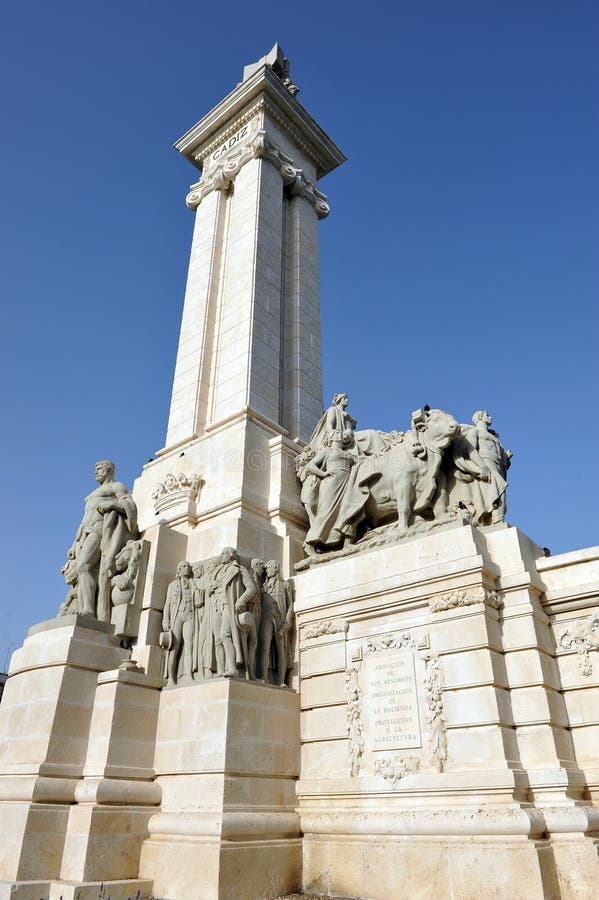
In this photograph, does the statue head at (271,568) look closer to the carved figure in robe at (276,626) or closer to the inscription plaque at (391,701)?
the carved figure in robe at (276,626)

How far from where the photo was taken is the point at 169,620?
468 inches

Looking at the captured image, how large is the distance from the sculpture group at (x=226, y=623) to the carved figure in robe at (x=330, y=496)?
162cm

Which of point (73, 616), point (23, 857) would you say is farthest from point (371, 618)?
point (23, 857)

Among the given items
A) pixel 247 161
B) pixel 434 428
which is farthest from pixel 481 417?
pixel 247 161

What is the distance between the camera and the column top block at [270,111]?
73.4 ft

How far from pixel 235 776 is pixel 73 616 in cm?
372

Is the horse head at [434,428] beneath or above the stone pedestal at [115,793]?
above

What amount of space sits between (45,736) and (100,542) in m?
3.57

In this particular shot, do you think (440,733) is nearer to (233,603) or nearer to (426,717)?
(426,717)

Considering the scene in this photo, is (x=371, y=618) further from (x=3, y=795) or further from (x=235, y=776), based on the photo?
(x=3, y=795)

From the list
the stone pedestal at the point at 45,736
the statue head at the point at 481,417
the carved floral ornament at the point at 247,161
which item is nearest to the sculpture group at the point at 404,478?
the statue head at the point at 481,417

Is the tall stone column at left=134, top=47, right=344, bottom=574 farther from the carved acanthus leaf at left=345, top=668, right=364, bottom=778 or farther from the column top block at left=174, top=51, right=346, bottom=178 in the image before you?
the carved acanthus leaf at left=345, top=668, right=364, bottom=778

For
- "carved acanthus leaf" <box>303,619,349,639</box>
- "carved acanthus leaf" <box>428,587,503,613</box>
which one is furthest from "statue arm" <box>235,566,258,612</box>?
"carved acanthus leaf" <box>428,587,503,613</box>

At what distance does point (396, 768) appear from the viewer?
10.2 metres
